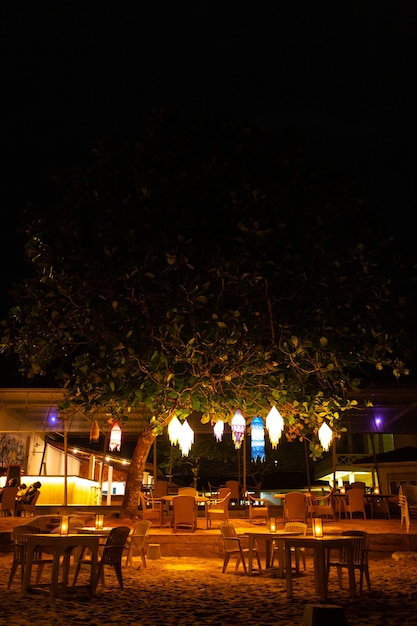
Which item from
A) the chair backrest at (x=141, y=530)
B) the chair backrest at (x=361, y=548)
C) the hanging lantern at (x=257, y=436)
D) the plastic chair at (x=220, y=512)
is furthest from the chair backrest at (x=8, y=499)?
the chair backrest at (x=361, y=548)

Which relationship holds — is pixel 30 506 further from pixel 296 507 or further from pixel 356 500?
pixel 356 500

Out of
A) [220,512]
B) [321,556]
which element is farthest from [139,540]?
[220,512]

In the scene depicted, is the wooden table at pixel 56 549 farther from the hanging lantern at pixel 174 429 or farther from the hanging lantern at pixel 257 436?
the hanging lantern at pixel 257 436

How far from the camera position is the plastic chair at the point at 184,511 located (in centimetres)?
1197

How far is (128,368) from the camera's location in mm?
10180

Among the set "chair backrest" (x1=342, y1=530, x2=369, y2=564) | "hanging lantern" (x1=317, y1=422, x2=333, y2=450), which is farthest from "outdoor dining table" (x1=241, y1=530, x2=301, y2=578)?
"hanging lantern" (x1=317, y1=422, x2=333, y2=450)

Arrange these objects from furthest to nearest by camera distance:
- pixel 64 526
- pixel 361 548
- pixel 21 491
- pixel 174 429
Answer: pixel 21 491, pixel 174 429, pixel 64 526, pixel 361 548

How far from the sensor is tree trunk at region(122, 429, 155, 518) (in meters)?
12.2

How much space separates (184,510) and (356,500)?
14.7 feet

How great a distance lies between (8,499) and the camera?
15.2 metres

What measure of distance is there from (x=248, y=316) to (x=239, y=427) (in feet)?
5.94

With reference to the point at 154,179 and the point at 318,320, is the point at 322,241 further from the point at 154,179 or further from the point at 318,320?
the point at 154,179

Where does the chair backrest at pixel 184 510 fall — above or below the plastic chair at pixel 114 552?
above

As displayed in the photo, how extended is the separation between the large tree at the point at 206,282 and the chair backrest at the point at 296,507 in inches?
83.1
